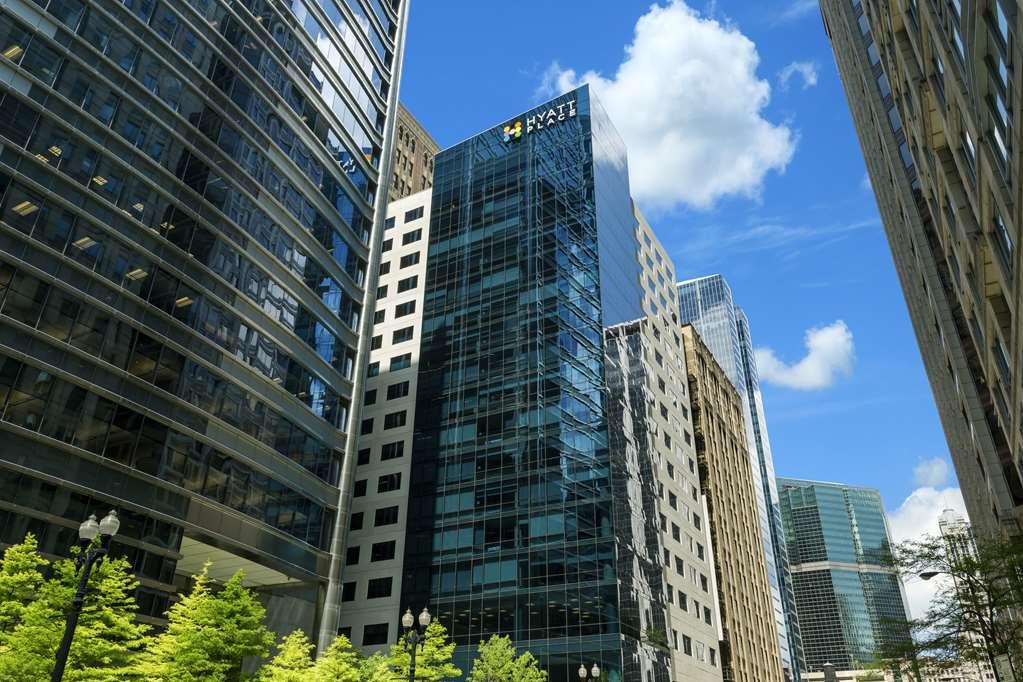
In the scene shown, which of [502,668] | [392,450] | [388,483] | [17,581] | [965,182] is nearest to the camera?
[965,182]

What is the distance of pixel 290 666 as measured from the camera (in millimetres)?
35531

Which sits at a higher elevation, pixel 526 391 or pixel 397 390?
pixel 397 390

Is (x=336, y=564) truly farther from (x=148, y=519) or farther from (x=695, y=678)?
(x=695, y=678)

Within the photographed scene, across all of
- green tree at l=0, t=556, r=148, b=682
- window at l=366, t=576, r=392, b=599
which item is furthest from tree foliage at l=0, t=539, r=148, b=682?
window at l=366, t=576, r=392, b=599

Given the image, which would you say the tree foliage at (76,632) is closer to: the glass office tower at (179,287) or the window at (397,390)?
the glass office tower at (179,287)

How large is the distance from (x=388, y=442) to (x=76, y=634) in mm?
52373

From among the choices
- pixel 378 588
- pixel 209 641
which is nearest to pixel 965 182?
pixel 209 641

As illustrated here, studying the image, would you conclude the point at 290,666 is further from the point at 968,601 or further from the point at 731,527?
the point at 731,527

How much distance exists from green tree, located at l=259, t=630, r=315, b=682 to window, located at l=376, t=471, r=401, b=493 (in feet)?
124

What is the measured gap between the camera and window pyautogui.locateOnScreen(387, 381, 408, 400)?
8138 cm

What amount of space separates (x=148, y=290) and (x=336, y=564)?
71.4 ft

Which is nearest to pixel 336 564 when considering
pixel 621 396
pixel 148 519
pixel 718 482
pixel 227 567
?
pixel 227 567

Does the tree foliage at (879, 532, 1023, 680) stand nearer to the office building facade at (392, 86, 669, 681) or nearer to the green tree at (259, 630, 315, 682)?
the green tree at (259, 630, 315, 682)

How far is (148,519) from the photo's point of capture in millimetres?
40031
